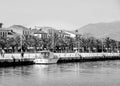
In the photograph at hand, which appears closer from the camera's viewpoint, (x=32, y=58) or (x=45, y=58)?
(x=32, y=58)

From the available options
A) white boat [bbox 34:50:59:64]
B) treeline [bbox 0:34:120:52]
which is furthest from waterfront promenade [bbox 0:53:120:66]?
treeline [bbox 0:34:120:52]

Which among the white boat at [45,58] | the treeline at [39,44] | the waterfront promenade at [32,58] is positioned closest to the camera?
the waterfront promenade at [32,58]

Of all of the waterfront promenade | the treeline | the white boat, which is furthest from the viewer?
the treeline

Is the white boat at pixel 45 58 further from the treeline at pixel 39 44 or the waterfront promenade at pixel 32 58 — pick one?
the treeline at pixel 39 44

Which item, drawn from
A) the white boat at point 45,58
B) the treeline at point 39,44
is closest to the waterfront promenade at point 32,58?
the white boat at point 45,58

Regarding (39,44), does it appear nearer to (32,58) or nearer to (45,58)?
(45,58)

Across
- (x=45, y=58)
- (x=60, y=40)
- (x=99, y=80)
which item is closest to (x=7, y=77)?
(x=99, y=80)

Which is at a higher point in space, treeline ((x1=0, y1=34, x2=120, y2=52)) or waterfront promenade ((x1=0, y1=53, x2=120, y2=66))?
treeline ((x1=0, y1=34, x2=120, y2=52))

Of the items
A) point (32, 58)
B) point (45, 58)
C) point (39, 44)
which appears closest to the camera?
point (32, 58)

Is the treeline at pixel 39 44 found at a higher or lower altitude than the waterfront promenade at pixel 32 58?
higher

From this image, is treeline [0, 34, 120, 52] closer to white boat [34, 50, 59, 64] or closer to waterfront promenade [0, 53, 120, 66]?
waterfront promenade [0, 53, 120, 66]

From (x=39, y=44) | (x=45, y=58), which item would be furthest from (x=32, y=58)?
(x=39, y=44)

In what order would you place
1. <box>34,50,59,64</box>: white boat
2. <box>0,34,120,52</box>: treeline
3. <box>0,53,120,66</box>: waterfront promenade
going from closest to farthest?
<box>0,53,120,66</box>: waterfront promenade < <box>34,50,59,64</box>: white boat < <box>0,34,120,52</box>: treeline

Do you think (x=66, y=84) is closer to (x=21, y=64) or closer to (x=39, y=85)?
(x=39, y=85)
